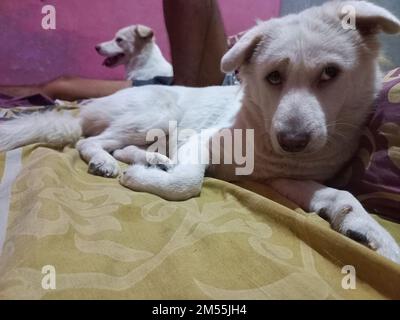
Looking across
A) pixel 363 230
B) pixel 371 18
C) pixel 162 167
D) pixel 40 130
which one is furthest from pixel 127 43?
pixel 363 230

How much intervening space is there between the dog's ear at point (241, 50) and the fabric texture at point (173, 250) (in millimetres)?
364

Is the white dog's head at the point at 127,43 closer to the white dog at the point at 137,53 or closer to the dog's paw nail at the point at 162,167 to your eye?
the white dog at the point at 137,53

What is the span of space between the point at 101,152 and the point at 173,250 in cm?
68

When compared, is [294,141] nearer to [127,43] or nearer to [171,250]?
[171,250]

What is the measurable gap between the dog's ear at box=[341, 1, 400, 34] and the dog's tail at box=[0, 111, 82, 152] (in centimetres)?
102

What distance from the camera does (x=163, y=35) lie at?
10.0 feet

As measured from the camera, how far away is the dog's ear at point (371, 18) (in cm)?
97

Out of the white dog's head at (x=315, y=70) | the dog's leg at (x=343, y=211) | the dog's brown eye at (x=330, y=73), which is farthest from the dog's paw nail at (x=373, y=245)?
the dog's brown eye at (x=330, y=73)

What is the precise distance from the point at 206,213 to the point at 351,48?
1.83 ft

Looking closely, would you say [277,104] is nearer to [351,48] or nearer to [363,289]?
[351,48]

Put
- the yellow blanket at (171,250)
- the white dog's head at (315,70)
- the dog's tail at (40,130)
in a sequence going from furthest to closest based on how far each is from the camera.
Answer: the dog's tail at (40,130), the white dog's head at (315,70), the yellow blanket at (171,250)

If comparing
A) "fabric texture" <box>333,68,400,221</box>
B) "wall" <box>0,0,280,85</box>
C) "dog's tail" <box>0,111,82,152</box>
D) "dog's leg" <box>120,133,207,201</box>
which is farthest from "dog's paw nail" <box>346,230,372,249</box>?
"wall" <box>0,0,280,85</box>

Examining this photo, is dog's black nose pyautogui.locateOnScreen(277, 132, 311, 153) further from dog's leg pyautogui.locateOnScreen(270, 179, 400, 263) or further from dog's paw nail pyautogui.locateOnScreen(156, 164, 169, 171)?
dog's paw nail pyautogui.locateOnScreen(156, 164, 169, 171)
